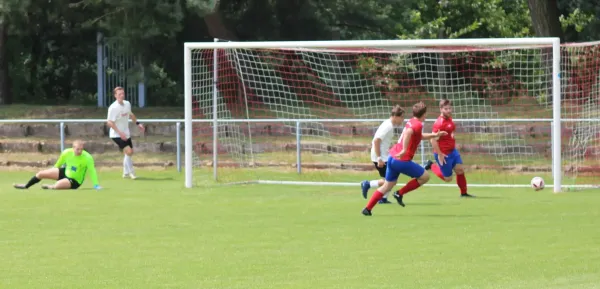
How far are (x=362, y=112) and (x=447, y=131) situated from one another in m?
9.49

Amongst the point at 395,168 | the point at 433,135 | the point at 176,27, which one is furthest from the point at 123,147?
the point at 395,168

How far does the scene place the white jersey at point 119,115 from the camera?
2369cm

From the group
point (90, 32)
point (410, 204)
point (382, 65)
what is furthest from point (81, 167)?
point (90, 32)

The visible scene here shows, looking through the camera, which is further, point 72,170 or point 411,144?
point 72,170

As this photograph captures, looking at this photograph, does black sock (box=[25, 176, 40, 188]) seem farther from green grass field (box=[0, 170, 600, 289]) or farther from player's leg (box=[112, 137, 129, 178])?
player's leg (box=[112, 137, 129, 178])

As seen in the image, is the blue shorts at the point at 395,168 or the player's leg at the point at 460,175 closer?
the blue shorts at the point at 395,168

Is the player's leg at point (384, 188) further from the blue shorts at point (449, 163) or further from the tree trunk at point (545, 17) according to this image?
the tree trunk at point (545, 17)

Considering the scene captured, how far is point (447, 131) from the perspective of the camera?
18.9 meters

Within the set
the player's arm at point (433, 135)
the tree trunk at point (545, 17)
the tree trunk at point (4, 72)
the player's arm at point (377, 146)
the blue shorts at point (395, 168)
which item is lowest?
the blue shorts at point (395, 168)

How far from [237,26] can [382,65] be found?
209 inches

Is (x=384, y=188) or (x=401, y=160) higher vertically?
(x=401, y=160)

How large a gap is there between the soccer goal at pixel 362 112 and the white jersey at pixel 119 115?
4.43ft

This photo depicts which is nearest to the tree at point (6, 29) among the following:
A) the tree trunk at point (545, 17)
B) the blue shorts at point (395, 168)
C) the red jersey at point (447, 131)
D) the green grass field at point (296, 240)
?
the green grass field at point (296, 240)

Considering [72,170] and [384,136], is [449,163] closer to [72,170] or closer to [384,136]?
[384,136]
